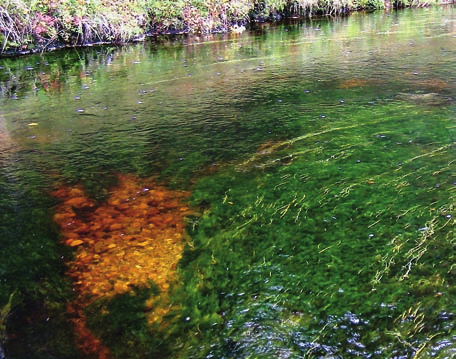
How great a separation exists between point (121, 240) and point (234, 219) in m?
1.10

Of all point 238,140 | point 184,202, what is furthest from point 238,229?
point 238,140

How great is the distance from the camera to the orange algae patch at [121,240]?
3504mm

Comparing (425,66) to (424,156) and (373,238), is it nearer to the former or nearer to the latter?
(424,156)

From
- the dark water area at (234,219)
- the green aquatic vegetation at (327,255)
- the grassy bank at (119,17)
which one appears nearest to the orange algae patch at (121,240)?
the dark water area at (234,219)

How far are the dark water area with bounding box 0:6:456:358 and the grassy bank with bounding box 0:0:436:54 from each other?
5.49 metres

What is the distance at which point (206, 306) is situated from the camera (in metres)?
3.31

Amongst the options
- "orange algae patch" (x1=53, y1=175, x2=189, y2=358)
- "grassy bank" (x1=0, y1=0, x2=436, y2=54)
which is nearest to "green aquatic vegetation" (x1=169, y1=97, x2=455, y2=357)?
"orange algae patch" (x1=53, y1=175, x2=189, y2=358)

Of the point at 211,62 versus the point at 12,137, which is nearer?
the point at 12,137

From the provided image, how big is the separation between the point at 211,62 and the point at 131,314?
919 cm

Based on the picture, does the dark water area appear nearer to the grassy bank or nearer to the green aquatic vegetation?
the green aquatic vegetation

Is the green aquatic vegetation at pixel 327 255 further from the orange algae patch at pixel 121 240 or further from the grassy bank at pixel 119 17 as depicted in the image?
the grassy bank at pixel 119 17

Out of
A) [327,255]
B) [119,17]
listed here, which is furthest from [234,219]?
[119,17]

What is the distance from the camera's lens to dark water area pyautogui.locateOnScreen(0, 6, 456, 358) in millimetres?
3051

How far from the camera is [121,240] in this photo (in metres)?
4.14
